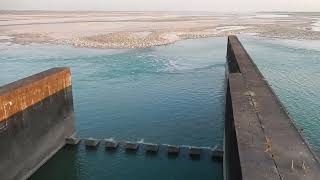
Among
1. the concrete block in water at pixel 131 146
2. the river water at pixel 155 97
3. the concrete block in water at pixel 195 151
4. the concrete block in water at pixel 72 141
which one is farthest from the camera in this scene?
the concrete block in water at pixel 72 141

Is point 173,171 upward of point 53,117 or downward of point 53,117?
downward

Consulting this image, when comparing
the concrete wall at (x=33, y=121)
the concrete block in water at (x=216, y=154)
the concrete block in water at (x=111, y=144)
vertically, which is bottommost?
the concrete block in water at (x=216, y=154)

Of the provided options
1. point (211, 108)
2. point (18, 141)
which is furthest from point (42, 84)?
point (211, 108)

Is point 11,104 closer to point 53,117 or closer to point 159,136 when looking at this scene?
point 53,117

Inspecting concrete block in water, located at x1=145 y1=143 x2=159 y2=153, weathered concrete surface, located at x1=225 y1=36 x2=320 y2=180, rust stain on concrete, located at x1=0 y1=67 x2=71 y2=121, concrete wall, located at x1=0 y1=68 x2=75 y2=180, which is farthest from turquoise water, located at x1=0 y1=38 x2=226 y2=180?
weathered concrete surface, located at x1=225 y1=36 x2=320 y2=180

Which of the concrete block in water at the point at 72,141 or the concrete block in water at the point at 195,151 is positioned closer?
the concrete block in water at the point at 195,151

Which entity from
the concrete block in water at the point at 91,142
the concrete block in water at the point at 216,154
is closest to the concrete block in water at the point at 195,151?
the concrete block in water at the point at 216,154

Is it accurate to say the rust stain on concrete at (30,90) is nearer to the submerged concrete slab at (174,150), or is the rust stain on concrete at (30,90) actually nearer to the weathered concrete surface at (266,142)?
the submerged concrete slab at (174,150)
